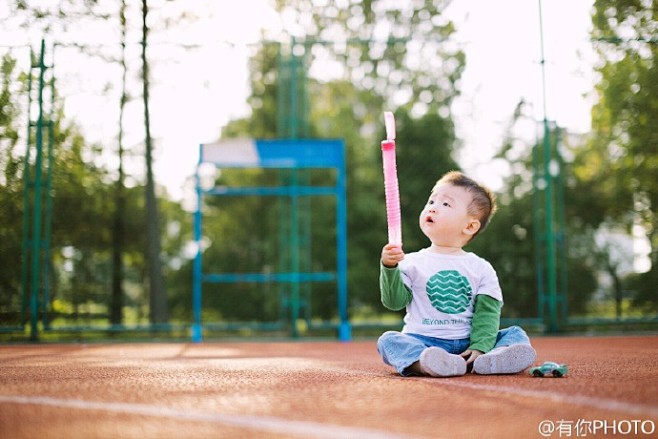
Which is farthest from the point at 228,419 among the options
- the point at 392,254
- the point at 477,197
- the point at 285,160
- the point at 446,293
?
the point at 285,160

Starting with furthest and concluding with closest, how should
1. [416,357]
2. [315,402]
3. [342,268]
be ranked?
1. [342,268]
2. [416,357]
3. [315,402]

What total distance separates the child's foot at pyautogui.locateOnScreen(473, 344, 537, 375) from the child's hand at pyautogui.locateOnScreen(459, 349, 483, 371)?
0.14ft

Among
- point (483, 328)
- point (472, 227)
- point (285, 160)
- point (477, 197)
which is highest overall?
point (285, 160)

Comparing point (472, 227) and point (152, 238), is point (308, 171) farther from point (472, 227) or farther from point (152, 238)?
point (472, 227)

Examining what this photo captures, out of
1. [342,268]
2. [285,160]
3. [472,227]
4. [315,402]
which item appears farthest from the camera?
[285,160]

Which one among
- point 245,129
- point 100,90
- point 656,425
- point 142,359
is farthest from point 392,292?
point 245,129

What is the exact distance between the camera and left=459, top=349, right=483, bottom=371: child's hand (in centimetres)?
267

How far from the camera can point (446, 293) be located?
272 cm

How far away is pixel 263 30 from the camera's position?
6602 millimetres

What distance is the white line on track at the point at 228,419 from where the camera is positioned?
149 cm

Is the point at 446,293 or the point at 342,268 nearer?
the point at 446,293

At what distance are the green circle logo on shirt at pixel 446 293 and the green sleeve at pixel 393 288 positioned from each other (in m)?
0.12

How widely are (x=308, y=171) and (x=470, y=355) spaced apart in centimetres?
370

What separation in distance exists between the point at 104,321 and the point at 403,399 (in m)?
4.31
